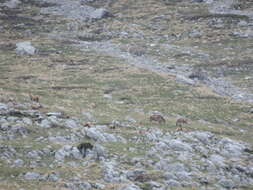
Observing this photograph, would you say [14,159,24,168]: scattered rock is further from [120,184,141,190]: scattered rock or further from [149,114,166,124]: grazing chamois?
[149,114,166,124]: grazing chamois

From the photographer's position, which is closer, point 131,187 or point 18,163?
point 131,187

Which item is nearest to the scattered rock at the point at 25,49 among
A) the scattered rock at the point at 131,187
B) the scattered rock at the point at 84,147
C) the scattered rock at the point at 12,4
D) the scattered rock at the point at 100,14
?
the scattered rock at the point at 100,14

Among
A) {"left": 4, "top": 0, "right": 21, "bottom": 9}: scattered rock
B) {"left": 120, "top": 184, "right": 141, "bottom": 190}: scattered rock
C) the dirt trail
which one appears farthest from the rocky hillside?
{"left": 4, "top": 0, "right": 21, "bottom": 9}: scattered rock

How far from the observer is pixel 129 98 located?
33344mm

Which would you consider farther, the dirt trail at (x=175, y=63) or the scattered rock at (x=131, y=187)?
the dirt trail at (x=175, y=63)

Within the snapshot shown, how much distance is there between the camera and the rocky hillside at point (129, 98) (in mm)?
15898

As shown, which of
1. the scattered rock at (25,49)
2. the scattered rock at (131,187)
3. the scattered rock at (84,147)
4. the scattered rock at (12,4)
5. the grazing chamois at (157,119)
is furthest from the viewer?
the scattered rock at (12,4)

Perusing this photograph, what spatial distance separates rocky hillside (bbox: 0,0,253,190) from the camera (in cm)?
1590

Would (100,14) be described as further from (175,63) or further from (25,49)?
(175,63)

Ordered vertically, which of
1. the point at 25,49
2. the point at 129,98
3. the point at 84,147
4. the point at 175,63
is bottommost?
the point at 175,63

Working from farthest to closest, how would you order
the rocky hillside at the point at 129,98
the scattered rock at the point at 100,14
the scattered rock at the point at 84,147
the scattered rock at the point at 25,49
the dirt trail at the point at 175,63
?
1. the scattered rock at the point at 100,14
2. the scattered rock at the point at 25,49
3. the dirt trail at the point at 175,63
4. the scattered rock at the point at 84,147
5. the rocky hillside at the point at 129,98

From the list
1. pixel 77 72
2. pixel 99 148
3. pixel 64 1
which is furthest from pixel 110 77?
pixel 64 1

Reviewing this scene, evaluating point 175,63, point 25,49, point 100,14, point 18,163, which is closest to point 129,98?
point 175,63

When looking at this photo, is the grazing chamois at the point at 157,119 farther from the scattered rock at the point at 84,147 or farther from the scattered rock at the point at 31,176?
the scattered rock at the point at 31,176
